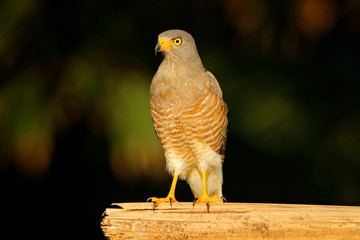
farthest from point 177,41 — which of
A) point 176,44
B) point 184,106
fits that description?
point 184,106

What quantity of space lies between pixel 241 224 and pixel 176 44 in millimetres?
1186

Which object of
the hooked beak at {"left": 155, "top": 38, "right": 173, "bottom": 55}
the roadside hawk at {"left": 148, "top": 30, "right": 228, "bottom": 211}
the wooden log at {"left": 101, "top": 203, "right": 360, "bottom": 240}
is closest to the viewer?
the wooden log at {"left": 101, "top": 203, "right": 360, "bottom": 240}

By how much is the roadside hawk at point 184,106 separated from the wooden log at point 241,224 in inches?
12.0

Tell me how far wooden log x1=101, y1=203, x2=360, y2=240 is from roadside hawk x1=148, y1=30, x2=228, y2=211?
1.00 feet

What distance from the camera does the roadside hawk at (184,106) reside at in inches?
116

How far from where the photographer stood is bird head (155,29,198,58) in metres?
2.89

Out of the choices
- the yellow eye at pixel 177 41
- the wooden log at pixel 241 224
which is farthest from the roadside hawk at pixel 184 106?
the wooden log at pixel 241 224

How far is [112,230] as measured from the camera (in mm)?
2500

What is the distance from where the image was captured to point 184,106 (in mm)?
2969

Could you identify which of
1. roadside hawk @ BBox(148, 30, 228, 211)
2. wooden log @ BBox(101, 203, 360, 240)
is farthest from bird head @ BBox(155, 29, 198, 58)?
wooden log @ BBox(101, 203, 360, 240)

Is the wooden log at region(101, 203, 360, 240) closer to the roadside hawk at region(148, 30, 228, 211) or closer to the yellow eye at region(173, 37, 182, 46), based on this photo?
the roadside hawk at region(148, 30, 228, 211)

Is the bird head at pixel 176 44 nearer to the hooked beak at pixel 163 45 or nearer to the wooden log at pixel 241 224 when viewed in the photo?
the hooked beak at pixel 163 45

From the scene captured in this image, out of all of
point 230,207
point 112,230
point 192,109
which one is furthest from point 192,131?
point 112,230

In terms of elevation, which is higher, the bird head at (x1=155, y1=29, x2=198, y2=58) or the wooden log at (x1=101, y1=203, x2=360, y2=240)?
the bird head at (x1=155, y1=29, x2=198, y2=58)
